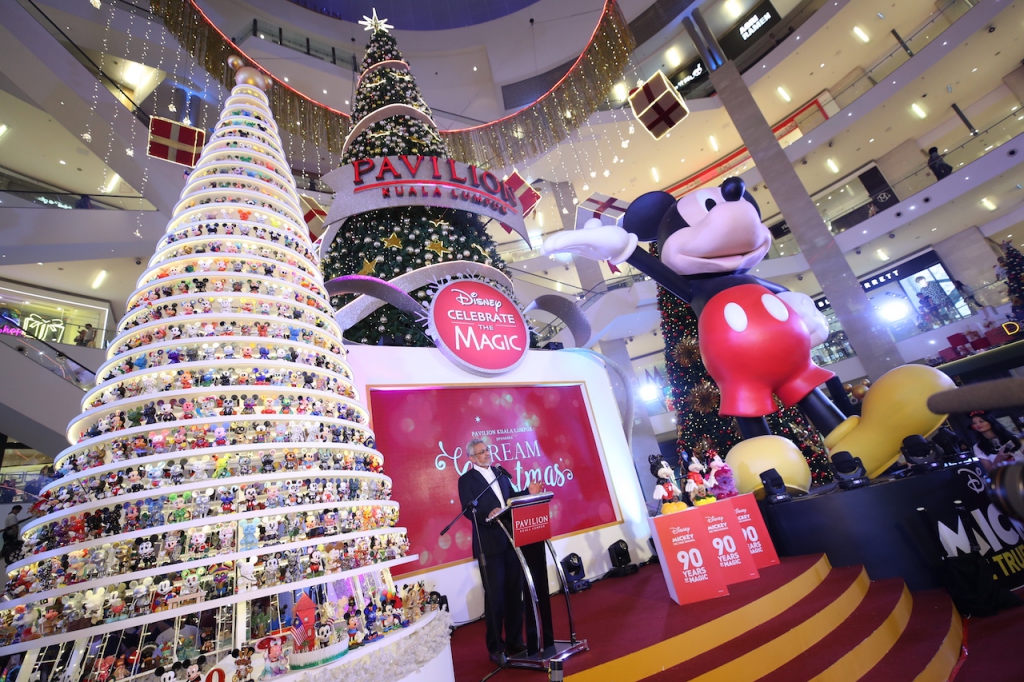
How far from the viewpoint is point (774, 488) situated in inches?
150

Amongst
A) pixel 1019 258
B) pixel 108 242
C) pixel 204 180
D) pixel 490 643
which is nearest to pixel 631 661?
pixel 490 643

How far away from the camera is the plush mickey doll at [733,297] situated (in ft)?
13.5

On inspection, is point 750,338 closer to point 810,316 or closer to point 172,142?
point 810,316

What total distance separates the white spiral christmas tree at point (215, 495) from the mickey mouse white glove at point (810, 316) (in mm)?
4165

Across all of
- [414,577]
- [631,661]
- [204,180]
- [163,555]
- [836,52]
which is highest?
[836,52]

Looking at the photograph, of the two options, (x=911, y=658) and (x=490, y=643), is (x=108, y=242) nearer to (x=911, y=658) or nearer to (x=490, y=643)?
(x=490, y=643)

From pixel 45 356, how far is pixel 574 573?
7.61 metres

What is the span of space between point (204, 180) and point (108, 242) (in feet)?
28.5

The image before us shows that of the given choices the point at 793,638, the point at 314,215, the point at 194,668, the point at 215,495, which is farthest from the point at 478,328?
the point at 314,215

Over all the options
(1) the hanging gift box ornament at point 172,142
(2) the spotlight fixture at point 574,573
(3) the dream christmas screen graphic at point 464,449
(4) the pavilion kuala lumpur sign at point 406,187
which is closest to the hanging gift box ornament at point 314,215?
(1) the hanging gift box ornament at point 172,142

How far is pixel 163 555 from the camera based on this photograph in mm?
1731

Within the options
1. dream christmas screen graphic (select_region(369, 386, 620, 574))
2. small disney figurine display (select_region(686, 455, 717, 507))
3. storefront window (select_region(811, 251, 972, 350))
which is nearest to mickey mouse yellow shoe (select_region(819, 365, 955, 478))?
small disney figurine display (select_region(686, 455, 717, 507))

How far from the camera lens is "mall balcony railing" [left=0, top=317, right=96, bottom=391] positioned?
6207 mm

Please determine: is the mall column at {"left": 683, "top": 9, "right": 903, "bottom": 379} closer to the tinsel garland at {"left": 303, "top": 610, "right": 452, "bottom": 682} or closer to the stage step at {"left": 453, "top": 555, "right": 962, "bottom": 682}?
the stage step at {"left": 453, "top": 555, "right": 962, "bottom": 682}
